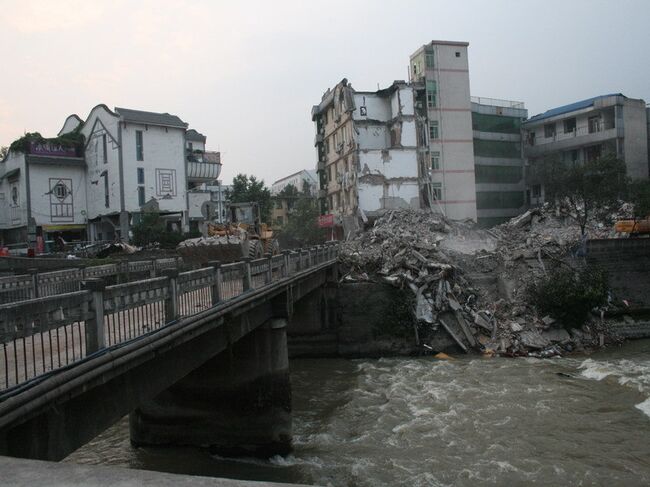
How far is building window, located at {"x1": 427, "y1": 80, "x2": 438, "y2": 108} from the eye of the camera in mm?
44688

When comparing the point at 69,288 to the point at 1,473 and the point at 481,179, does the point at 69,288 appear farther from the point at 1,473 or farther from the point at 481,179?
the point at 481,179

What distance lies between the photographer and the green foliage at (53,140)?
39.1 m

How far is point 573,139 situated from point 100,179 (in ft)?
127

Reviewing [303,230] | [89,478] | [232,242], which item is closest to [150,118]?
[303,230]

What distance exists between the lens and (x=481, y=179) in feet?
→ 159

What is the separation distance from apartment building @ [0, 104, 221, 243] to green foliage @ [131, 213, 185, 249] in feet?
7.41

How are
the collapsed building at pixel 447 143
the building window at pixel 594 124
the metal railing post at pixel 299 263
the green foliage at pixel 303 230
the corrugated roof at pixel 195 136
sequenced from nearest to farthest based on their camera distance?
the metal railing post at pixel 299 263
the collapsed building at pixel 447 143
the building window at pixel 594 124
the green foliage at pixel 303 230
the corrugated roof at pixel 195 136

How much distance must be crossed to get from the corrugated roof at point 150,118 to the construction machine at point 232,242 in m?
18.7

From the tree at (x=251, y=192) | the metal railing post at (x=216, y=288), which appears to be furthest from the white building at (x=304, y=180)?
the metal railing post at (x=216, y=288)

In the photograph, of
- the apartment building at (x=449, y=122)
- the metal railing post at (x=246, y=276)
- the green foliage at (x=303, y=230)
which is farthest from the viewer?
the green foliage at (x=303, y=230)

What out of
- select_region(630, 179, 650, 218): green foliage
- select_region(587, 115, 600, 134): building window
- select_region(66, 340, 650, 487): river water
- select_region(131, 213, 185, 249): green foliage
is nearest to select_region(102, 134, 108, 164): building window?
select_region(131, 213, 185, 249): green foliage

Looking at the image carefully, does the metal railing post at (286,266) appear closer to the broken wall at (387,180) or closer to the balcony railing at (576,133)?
the broken wall at (387,180)

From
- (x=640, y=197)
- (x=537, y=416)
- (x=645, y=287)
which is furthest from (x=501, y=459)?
(x=640, y=197)

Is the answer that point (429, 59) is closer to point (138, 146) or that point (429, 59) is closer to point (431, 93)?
point (431, 93)
